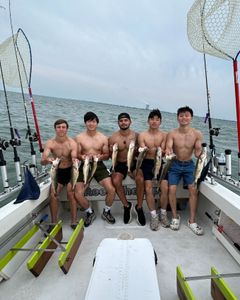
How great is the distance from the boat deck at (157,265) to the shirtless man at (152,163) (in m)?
0.21

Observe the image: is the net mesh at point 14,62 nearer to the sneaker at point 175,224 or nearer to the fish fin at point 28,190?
the fish fin at point 28,190

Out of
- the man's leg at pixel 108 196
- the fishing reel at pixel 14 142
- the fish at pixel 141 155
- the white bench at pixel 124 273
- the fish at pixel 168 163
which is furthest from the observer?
the man's leg at pixel 108 196

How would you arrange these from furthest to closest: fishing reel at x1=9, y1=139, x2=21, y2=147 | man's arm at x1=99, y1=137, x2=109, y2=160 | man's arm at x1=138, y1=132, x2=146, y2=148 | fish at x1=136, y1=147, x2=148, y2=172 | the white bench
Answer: man's arm at x1=99, y1=137, x2=109, y2=160, man's arm at x1=138, y1=132, x2=146, y2=148, fish at x1=136, y1=147, x2=148, y2=172, fishing reel at x1=9, y1=139, x2=21, y2=147, the white bench

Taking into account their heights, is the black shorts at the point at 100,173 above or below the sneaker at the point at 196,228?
above

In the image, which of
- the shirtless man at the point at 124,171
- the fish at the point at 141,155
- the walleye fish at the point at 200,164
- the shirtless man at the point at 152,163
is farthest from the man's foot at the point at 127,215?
the walleye fish at the point at 200,164

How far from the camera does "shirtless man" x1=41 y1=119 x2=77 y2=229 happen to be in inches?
146

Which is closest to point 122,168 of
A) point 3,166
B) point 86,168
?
point 86,168

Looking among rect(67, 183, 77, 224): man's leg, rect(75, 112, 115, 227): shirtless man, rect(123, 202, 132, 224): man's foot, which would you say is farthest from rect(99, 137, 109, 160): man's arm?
rect(123, 202, 132, 224): man's foot

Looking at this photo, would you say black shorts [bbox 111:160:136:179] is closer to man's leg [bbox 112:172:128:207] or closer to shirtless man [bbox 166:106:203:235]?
man's leg [bbox 112:172:128:207]

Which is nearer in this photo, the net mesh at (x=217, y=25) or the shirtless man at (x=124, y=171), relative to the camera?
the net mesh at (x=217, y=25)

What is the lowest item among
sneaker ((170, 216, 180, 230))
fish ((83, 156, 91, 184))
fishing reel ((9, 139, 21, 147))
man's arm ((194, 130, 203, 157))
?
sneaker ((170, 216, 180, 230))

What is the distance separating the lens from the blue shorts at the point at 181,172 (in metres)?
3.75

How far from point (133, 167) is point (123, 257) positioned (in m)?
1.68

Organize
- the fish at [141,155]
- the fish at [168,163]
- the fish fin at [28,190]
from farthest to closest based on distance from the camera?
the fish at [141,155], the fish at [168,163], the fish fin at [28,190]
